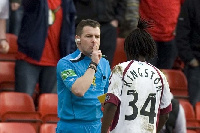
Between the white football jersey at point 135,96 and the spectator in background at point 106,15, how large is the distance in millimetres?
3768

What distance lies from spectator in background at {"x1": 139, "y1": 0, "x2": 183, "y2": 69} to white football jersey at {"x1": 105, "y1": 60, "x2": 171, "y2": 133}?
399 centimetres

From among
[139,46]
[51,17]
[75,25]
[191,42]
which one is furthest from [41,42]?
[139,46]

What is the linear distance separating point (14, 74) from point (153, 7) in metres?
2.00

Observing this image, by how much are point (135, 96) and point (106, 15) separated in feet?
12.9

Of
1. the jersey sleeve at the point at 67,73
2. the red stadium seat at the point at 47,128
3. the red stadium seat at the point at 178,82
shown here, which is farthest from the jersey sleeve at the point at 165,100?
the red stadium seat at the point at 178,82

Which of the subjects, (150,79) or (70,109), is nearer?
(150,79)

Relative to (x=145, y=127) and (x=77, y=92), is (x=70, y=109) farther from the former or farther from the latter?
(x=145, y=127)

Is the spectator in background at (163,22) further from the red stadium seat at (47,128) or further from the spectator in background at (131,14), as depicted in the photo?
the red stadium seat at (47,128)

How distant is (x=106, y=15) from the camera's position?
9.61 meters

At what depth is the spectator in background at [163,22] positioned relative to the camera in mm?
9953

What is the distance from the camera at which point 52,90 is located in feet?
30.6

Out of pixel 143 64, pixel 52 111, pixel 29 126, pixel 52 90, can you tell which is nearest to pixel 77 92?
pixel 143 64

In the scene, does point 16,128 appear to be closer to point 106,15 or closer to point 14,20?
point 106,15

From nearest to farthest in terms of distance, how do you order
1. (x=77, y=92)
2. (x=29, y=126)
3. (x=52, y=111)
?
(x=77, y=92) → (x=29, y=126) → (x=52, y=111)
